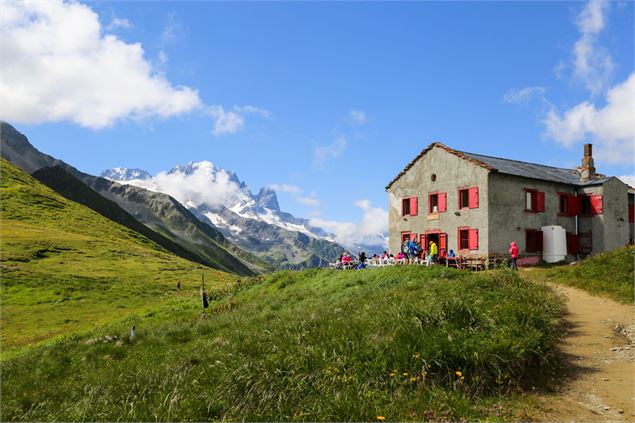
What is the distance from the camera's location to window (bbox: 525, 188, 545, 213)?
38969 mm

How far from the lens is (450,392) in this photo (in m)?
8.93

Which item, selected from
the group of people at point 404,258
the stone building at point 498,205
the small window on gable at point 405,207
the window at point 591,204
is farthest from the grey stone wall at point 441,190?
the window at point 591,204

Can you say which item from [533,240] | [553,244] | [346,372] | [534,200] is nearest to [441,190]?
[534,200]

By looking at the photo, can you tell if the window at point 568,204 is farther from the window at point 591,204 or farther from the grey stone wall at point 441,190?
the grey stone wall at point 441,190

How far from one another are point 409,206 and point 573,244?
47.0ft

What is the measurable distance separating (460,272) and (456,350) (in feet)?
Result: 45.6

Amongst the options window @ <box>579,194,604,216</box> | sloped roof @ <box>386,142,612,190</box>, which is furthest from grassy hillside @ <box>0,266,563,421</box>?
window @ <box>579,194,604,216</box>

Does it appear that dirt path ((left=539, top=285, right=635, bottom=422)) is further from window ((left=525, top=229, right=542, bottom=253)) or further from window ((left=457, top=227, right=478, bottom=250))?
window ((left=525, top=229, right=542, bottom=253))

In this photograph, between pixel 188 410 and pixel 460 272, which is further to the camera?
pixel 460 272

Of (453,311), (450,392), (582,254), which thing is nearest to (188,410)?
(450,392)

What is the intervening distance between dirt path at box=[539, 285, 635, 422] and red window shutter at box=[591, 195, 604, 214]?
27.5 meters

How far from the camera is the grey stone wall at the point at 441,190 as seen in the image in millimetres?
36594

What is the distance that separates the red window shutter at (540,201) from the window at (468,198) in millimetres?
6163

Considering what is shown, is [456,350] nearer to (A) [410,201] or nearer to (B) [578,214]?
(A) [410,201]
